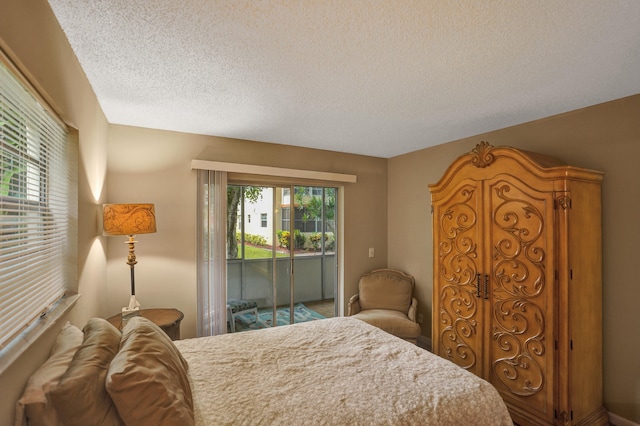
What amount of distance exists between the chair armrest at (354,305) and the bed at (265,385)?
1690 millimetres

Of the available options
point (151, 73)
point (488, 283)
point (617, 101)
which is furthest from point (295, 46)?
point (617, 101)

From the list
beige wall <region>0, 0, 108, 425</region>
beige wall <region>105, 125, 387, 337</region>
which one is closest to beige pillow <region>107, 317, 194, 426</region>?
beige wall <region>0, 0, 108, 425</region>

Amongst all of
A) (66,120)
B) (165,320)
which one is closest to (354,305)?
(165,320)

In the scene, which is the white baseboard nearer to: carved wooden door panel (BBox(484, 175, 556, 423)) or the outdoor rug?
carved wooden door panel (BBox(484, 175, 556, 423))

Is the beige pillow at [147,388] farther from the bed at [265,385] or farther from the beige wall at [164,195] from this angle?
the beige wall at [164,195]

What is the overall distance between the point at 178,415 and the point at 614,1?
2511 millimetres

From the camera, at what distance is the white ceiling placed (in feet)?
4.75

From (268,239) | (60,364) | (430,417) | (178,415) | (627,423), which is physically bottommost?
(627,423)

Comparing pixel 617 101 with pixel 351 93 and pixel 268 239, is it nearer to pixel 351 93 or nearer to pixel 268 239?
pixel 351 93

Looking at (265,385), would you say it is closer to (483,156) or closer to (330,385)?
(330,385)

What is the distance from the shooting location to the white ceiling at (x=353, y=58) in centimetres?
145

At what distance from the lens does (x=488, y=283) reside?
2.71 meters

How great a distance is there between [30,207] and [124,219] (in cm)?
130

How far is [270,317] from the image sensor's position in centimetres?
404
